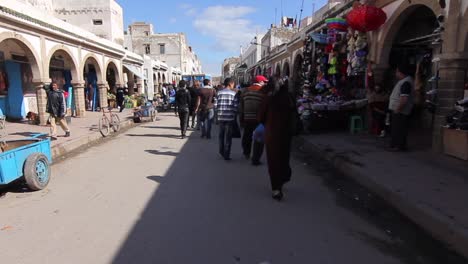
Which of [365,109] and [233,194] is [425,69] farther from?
[233,194]

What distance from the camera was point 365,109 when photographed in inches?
402

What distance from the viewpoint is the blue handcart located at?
4707mm

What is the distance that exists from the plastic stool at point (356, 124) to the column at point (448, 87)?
3.26 metres

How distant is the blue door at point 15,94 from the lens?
14.9m

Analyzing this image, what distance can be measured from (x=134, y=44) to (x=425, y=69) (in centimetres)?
5514

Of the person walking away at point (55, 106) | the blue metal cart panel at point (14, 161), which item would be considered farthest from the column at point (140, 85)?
the blue metal cart panel at point (14, 161)

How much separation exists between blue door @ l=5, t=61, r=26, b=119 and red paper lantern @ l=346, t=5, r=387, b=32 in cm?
1418

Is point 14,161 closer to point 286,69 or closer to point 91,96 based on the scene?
point 91,96

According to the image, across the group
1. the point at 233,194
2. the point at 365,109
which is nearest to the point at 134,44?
the point at 365,109

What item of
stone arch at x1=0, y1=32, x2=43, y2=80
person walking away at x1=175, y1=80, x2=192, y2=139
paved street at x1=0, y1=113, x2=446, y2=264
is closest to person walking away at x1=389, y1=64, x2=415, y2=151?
paved street at x1=0, y1=113, x2=446, y2=264

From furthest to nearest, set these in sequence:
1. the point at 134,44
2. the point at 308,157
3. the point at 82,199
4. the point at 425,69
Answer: the point at 134,44, the point at 425,69, the point at 308,157, the point at 82,199

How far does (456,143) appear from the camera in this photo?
20.7 ft

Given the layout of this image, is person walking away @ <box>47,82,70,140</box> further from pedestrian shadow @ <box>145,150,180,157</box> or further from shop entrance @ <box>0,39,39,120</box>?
shop entrance @ <box>0,39,39,120</box>

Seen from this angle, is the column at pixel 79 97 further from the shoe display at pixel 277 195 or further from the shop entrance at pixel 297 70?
the shoe display at pixel 277 195
